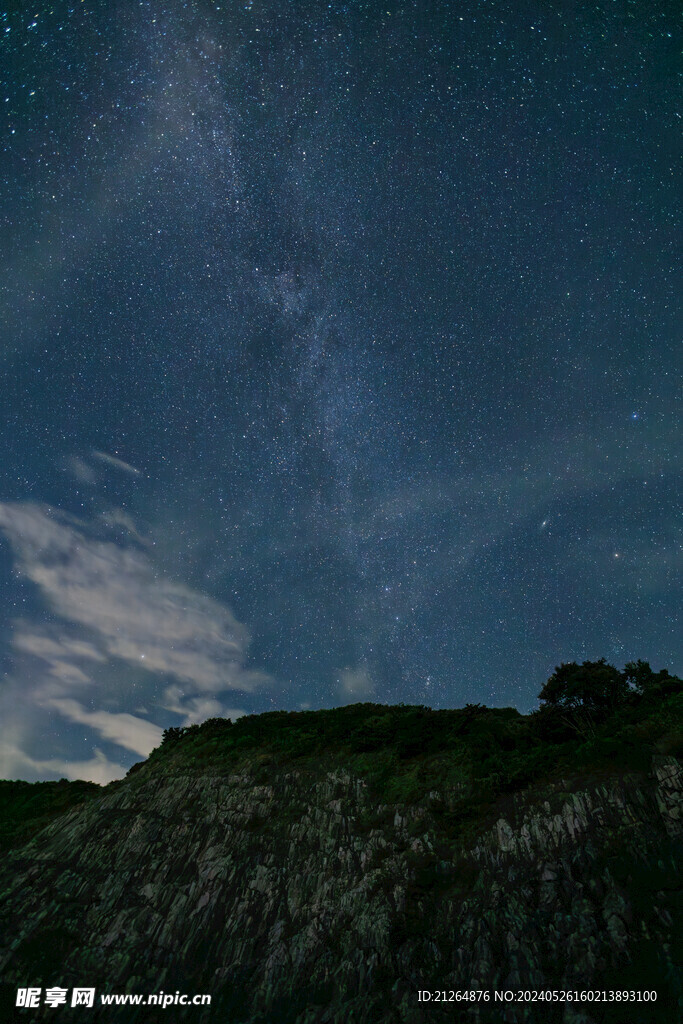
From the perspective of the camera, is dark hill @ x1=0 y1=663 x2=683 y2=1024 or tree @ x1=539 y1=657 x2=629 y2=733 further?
tree @ x1=539 y1=657 x2=629 y2=733

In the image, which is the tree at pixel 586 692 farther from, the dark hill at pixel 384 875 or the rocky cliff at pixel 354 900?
the rocky cliff at pixel 354 900

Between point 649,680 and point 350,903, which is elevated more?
point 649,680

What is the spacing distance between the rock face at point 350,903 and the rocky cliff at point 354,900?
2.6 inches

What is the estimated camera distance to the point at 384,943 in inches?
727

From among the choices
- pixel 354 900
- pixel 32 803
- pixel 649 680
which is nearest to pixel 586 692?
pixel 649 680

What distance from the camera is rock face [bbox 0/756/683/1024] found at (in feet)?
51.0

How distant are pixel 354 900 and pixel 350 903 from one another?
0.70 feet

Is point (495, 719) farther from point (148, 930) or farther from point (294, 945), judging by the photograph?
point (148, 930)

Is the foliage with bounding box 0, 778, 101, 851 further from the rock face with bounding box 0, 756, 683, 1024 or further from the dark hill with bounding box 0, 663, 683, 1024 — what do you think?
the rock face with bounding box 0, 756, 683, 1024

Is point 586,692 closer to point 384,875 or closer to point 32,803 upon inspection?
point 384,875

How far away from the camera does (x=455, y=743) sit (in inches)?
1061

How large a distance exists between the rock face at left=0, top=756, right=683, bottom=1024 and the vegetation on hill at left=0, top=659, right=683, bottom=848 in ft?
3.58

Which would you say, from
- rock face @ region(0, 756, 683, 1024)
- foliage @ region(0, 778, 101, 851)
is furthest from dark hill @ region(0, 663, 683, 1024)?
foliage @ region(0, 778, 101, 851)

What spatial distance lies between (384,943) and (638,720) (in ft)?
49.8
